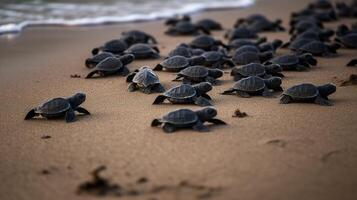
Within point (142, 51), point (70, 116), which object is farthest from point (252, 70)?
point (70, 116)

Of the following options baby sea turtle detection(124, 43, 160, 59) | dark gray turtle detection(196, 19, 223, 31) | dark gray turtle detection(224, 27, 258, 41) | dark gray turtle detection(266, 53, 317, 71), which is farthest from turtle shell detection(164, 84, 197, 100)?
dark gray turtle detection(196, 19, 223, 31)

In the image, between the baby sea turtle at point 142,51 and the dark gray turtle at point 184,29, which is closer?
the baby sea turtle at point 142,51

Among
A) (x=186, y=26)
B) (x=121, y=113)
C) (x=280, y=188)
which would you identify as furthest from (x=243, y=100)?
(x=186, y=26)

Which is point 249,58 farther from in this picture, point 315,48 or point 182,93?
Answer: point 182,93

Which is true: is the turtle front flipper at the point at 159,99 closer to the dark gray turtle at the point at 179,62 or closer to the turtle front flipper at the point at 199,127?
the turtle front flipper at the point at 199,127

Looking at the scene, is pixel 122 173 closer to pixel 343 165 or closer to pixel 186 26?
pixel 343 165

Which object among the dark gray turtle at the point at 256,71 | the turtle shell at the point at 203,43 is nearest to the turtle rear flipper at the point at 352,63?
the dark gray turtle at the point at 256,71
